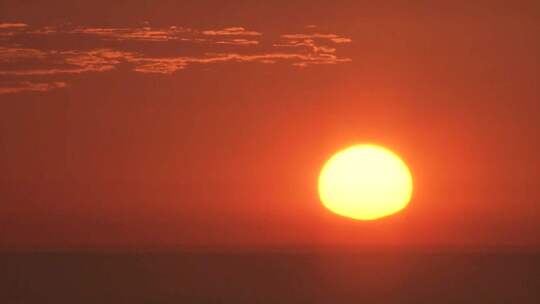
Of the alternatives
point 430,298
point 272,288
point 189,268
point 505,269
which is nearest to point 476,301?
point 430,298

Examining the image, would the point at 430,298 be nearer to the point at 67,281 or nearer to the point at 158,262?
the point at 67,281

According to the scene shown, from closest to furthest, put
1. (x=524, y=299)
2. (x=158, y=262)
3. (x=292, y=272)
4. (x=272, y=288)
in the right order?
(x=524, y=299) → (x=272, y=288) → (x=292, y=272) → (x=158, y=262)

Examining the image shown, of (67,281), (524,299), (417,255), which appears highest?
(417,255)

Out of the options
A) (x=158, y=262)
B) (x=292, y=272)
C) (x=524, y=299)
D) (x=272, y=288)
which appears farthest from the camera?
(x=158, y=262)

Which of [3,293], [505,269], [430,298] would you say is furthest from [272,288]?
[505,269]

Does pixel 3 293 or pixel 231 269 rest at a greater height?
pixel 231 269

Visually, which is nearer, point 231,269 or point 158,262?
point 231,269
